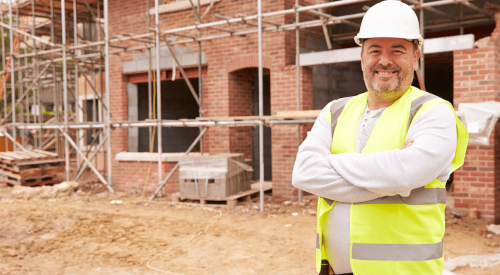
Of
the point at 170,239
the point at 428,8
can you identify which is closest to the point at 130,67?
the point at 170,239

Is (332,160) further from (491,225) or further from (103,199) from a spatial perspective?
(103,199)

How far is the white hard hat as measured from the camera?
190 cm

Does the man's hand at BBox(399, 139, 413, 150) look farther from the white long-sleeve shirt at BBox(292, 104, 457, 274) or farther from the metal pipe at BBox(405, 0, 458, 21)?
the metal pipe at BBox(405, 0, 458, 21)

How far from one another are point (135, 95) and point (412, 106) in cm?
1093

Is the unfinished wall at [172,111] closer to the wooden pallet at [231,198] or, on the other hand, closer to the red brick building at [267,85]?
the red brick building at [267,85]

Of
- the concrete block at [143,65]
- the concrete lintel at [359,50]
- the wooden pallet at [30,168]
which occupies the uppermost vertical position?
the concrete block at [143,65]

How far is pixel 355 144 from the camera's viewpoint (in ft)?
6.61

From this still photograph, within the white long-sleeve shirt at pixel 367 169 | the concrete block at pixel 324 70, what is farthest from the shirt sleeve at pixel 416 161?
the concrete block at pixel 324 70

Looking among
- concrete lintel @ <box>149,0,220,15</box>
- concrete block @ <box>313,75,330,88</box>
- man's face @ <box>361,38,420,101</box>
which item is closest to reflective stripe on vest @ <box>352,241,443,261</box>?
man's face @ <box>361,38,420,101</box>

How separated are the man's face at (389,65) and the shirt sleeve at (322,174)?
36cm

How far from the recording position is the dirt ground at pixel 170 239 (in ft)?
18.2

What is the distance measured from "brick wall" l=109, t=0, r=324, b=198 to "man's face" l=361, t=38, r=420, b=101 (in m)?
7.37

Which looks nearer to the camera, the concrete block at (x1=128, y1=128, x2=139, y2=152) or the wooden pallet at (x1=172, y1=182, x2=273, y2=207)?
the wooden pallet at (x1=172, y1=182, x2=273, y2=207)

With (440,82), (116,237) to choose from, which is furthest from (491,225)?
(440,82)
